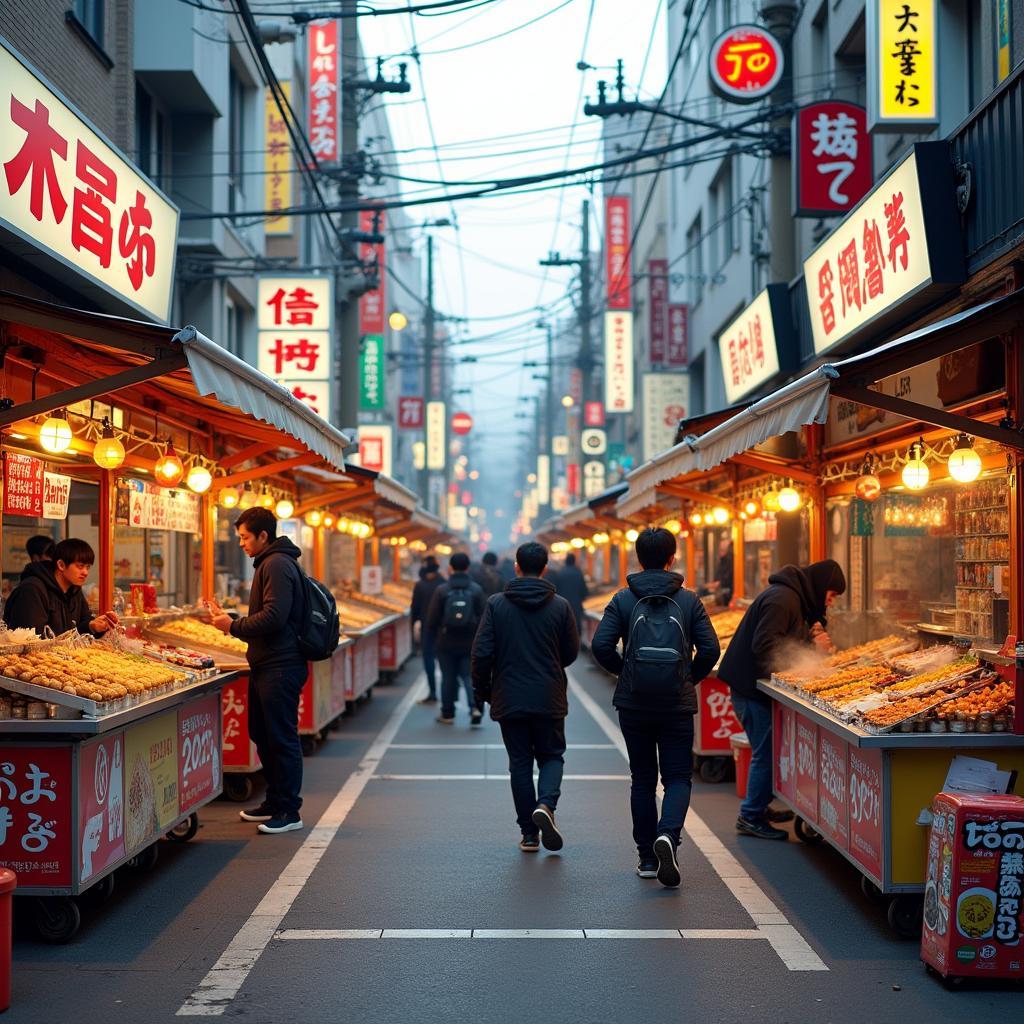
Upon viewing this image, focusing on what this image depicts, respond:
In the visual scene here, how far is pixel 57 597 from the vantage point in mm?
9680

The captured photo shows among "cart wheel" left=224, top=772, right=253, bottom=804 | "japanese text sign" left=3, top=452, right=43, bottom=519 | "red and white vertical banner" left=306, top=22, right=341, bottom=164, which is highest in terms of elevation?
"red and white vertical banner" left=306, top=22, right=341, bottom=164

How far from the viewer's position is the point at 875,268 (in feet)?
37.3

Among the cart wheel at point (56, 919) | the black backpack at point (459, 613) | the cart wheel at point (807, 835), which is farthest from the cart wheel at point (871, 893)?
the black backpack at point (459, 613)

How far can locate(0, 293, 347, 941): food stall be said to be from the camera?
261 inches

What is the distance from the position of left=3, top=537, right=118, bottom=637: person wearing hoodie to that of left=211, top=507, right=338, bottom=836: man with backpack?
3.95 feet

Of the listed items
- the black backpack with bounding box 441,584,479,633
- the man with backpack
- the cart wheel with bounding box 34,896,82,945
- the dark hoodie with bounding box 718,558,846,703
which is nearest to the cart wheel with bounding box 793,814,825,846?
the dark hoodie with bounding box 718,558,846,703

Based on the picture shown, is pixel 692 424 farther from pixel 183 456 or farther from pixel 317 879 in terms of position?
pixel 317 879

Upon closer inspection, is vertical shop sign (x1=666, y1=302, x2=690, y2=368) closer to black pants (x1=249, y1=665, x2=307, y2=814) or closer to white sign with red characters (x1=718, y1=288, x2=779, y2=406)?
white sign with red characters (x1=718, y1=288, x2=779, y2=406)

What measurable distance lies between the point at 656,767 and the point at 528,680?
43.4 inches

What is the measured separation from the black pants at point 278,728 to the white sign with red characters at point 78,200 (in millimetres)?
3707

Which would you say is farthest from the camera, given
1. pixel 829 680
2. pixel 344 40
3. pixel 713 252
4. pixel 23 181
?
pixel 713 252

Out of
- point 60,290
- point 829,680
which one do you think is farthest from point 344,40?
point 829,680

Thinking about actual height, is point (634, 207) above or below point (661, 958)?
above

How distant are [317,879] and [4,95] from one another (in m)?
5.83
